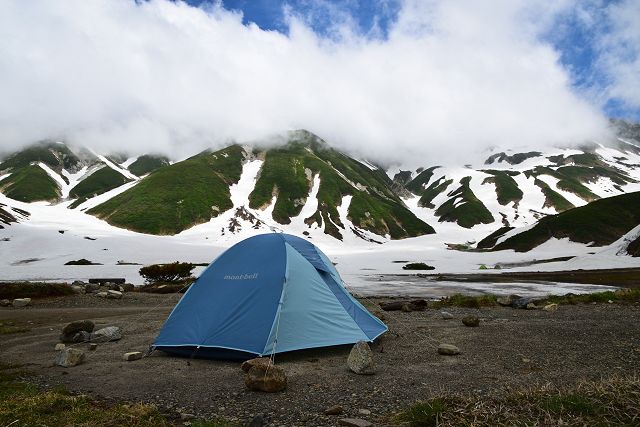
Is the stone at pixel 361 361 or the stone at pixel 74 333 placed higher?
the stone at pixel 74 333

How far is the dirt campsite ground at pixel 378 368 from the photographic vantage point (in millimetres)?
8484

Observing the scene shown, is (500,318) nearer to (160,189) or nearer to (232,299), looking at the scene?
(232,299)

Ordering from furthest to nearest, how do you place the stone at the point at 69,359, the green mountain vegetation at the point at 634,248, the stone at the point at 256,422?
the green mountain vegetation at the point at 634,248 → the stone at the point at 69,359 → the stone at the point at 256,422

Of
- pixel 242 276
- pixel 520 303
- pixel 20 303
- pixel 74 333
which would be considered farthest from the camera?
pixel 20 303

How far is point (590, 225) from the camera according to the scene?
368 feet

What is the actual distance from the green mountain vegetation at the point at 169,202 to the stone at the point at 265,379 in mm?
143973

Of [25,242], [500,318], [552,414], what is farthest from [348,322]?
[25,242]

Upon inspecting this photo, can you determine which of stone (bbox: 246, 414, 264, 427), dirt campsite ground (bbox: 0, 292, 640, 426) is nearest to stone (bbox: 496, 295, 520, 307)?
dirt campsite ground (bbox: 0, 292, 640, 426)

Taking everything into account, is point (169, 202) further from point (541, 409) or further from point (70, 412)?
point (541, 409)

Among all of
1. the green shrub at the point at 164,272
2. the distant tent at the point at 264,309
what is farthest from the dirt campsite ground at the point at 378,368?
the green shrub at the point at 164,272

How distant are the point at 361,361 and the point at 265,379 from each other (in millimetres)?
2717

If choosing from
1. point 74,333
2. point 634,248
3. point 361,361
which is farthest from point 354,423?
point 634,248

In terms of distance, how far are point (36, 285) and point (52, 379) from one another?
24622mm

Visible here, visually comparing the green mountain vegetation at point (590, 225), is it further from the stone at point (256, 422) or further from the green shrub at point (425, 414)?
the stone at point (256, 422)
